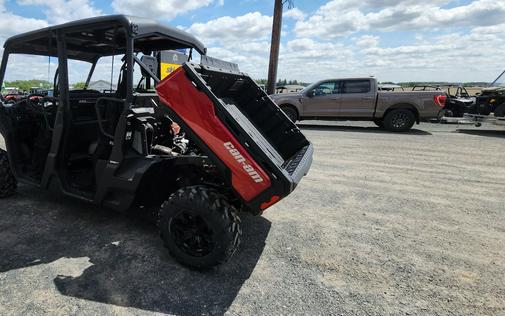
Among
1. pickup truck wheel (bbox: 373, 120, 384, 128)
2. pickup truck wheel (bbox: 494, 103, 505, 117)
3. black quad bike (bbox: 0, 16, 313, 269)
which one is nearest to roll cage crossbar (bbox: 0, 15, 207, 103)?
black quad bike (bbox: 0, 16, 313, 269)

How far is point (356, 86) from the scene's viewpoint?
11.8m

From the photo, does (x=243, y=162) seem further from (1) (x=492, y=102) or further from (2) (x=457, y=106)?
(2) (x=457, y=106)

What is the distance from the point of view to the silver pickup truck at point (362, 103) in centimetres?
1119

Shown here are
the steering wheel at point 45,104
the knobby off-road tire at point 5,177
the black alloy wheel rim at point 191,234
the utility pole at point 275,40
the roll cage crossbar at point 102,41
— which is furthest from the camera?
the utility pole at point 275,40

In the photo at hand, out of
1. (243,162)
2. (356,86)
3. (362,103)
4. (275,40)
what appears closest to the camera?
(243,162)

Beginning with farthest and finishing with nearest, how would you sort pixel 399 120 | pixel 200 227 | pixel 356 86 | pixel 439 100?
pixel 356 86, pixel 399 120, pixel 439 100, pixel 200 227

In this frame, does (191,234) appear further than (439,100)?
No

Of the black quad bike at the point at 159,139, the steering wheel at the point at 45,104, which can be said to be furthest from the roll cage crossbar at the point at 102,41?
the steering wheel at the point at 45,104

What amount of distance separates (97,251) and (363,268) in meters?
2.44

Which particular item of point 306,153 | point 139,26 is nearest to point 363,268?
point 306,153

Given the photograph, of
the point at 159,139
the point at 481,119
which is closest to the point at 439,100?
the point at 481,119

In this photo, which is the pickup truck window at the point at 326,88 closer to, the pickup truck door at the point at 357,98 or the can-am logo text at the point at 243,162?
the pickup truck door at the point at 357,98

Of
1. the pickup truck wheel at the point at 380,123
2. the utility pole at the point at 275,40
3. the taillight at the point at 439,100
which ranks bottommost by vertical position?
the pickup truck wheel at the point at 380,123

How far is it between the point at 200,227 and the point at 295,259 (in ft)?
3.12
